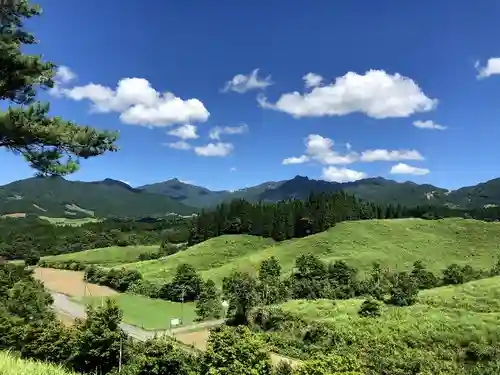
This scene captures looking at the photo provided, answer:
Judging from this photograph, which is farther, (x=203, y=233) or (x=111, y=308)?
(x=203, y=233)

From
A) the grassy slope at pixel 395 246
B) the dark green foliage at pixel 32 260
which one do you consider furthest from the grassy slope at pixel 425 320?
the dark green foliage at pixel 32 260

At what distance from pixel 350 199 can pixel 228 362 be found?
140475 millimetres

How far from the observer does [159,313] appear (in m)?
89.1

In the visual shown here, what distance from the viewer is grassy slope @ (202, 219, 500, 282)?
113125mm

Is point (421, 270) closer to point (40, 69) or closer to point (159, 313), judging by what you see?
point (159, 313)

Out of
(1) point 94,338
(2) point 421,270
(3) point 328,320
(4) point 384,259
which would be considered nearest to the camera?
(1) point 94,338

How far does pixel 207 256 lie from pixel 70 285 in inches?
1388

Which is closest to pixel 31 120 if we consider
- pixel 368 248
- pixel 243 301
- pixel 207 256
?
pixel 243 301

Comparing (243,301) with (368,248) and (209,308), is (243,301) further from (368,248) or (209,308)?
(368,248)

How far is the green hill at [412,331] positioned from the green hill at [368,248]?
41.2 m

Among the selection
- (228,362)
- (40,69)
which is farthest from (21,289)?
(40,69)

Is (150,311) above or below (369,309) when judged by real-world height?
below

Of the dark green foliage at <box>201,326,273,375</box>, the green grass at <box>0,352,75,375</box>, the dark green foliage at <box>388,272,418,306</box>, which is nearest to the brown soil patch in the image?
the dark green foliage at <box>388,272,418,306</box>

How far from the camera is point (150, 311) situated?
296 ft
